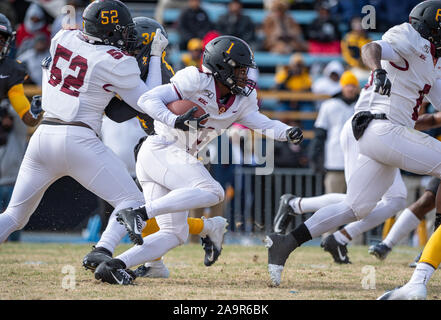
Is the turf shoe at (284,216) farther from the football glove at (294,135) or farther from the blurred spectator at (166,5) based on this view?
the blurred spectator at (166,5)

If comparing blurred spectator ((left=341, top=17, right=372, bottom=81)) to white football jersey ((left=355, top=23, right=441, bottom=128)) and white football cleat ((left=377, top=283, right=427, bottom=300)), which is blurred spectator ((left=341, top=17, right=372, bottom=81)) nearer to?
white football jersey ((left=355, top=23, right=441, bottom=128))

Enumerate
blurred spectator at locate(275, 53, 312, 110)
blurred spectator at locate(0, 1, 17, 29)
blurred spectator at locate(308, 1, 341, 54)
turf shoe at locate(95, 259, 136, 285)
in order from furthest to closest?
1. blurred spectator at locate(308, 1, 341, 54)
2. blurred spectator at locate(0, 1, 17, 29)
3. blurred spectator at locate(275, 53, 312, 110)
4. turf shoe at locate(95, 259, 136, 285)

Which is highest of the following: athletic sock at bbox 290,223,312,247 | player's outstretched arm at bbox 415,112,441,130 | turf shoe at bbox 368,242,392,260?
player's outstretched arm at bbox 415,112,441,130

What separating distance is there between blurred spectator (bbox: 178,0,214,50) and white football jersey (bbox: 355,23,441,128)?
7.00 metres

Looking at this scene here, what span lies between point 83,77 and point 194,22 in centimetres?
753

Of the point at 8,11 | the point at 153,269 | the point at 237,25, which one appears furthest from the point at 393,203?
the point at 8,11

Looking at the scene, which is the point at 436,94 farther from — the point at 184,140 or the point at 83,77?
the point at 83,77

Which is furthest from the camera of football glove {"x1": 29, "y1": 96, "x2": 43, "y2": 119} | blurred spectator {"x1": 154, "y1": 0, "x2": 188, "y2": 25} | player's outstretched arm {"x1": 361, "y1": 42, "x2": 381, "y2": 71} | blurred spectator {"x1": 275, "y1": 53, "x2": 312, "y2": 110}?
blurred spectator {"x1": 154, "y1": 0, "x2": 188, "y2": 25}

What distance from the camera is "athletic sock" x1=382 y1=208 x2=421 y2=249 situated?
7195 millimetres

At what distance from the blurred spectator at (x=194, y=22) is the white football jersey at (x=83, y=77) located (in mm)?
7272

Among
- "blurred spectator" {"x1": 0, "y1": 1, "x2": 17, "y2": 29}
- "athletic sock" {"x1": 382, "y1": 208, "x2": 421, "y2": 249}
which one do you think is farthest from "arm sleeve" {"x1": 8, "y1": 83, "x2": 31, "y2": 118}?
"blurred spectator" {"x1": 0, "y1": 1, "x2": 17, "y2": 29}

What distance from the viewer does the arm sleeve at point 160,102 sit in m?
4.98
